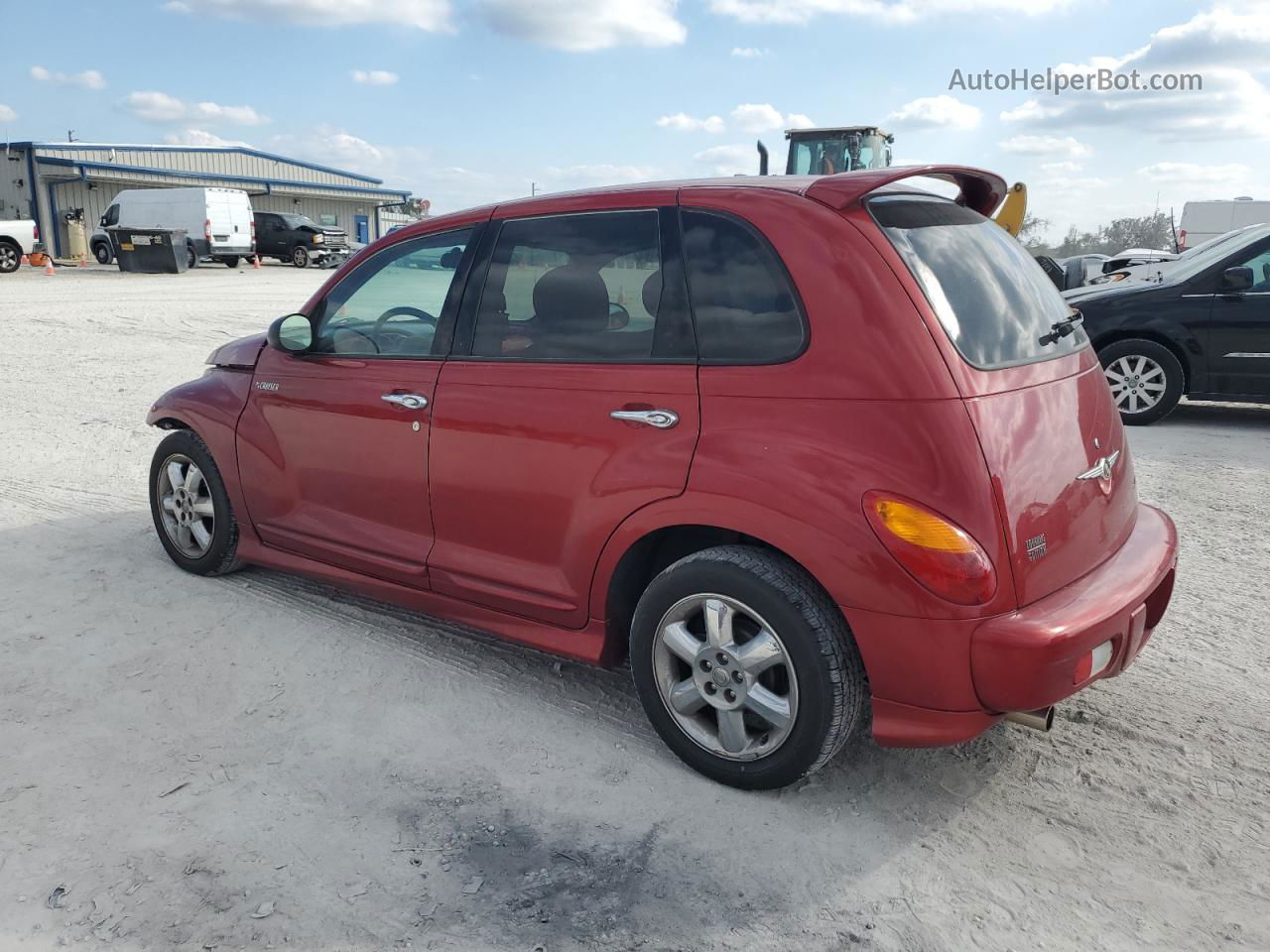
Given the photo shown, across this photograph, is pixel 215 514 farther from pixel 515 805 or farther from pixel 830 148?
pixel 830 148

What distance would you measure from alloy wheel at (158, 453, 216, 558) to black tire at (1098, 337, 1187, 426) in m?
6.86

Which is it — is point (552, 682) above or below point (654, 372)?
below

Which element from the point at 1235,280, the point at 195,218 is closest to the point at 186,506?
the point at 1235,280

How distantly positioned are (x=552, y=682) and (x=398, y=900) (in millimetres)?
1257

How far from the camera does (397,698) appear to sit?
11.5 feet

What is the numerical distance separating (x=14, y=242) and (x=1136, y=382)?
27899mm

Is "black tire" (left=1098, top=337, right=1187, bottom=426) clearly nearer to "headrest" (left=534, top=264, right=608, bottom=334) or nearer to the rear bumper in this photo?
the rear bumper

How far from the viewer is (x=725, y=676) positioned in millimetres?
2840

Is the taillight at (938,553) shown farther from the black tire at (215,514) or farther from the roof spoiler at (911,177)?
the black tire at (215,514)

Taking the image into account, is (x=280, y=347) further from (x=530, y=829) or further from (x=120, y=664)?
(x=530, y=829)

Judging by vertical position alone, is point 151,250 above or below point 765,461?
above

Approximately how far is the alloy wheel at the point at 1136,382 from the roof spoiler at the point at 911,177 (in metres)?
5.38

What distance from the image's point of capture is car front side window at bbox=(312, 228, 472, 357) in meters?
3.61

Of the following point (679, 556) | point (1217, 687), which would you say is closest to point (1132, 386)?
point (1217, 687)
